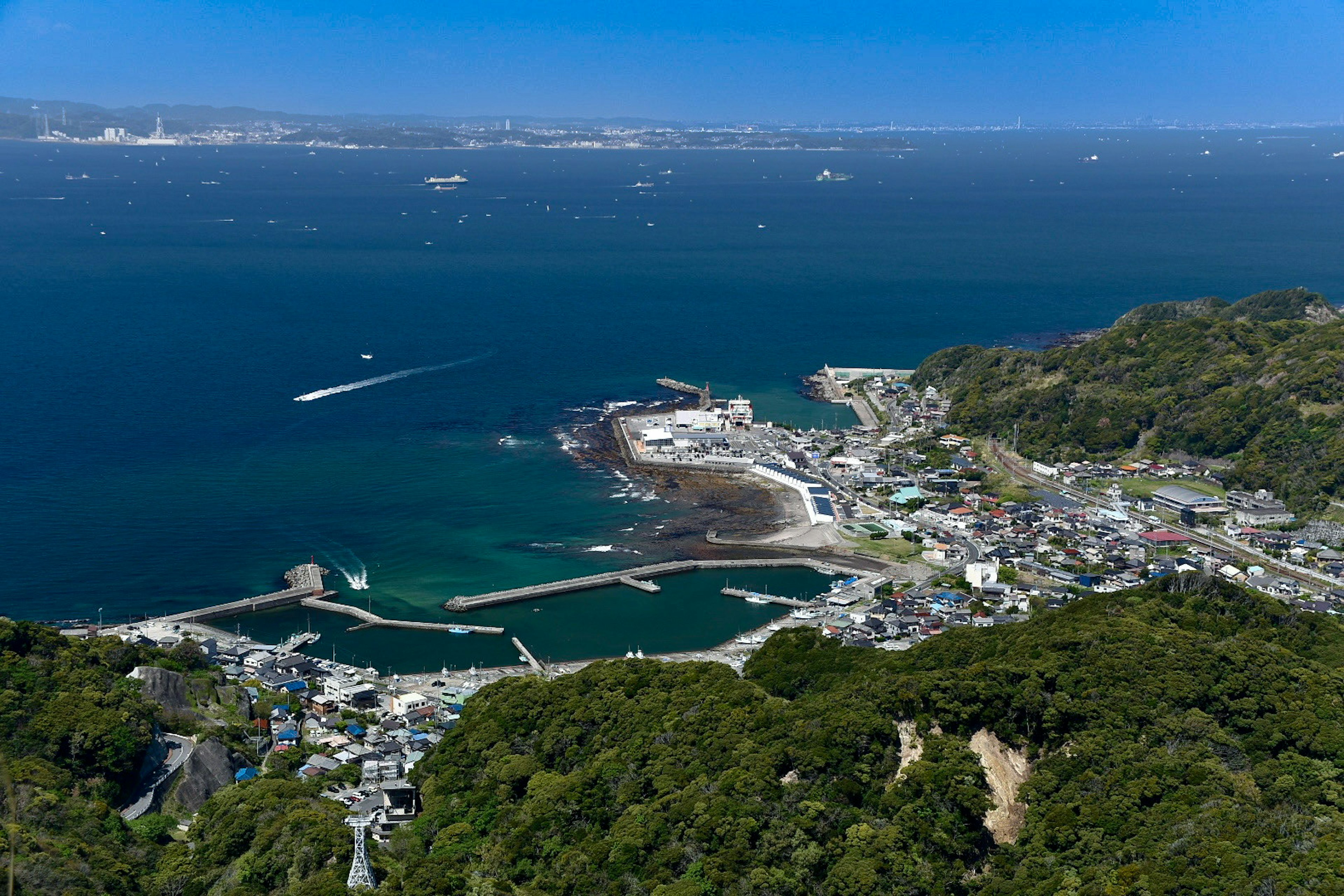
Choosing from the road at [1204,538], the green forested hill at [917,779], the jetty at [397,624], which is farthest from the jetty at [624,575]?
the road at [1204,538]

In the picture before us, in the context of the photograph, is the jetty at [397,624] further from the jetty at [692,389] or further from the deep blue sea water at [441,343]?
the jetty at [692,389]

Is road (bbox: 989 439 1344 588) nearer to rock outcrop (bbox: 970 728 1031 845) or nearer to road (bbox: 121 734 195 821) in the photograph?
rock outcrop (bbox: 970 728 1031 845)

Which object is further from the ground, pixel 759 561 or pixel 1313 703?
pixel 1313 703

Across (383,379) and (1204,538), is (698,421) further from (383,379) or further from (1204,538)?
(1204,538)

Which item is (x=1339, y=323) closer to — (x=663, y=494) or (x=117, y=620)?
(x=663, y=494)

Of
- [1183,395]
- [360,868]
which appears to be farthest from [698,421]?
[360,868]

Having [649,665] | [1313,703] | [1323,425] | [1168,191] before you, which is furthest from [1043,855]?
[1168,191]

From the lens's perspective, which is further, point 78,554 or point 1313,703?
point 78,554
